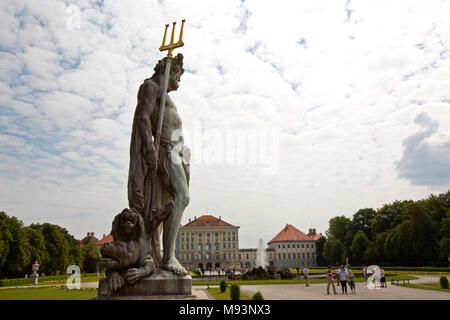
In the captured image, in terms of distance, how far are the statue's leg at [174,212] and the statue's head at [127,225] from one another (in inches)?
25.1

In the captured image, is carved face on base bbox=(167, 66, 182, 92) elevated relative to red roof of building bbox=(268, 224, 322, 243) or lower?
elevated

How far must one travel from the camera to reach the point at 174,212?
243 inches

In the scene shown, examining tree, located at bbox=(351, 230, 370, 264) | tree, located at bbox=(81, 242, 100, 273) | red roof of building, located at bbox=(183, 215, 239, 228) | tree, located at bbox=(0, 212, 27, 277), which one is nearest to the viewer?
tree, located at bbox=(0, 212, 27, 277)

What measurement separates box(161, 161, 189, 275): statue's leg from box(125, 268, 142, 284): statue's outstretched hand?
0.53m

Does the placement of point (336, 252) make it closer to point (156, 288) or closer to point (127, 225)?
point (156, 288)

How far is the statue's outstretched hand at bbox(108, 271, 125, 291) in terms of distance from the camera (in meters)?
5.14

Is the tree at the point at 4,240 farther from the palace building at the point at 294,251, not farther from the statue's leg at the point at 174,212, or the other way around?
the palace building at the point at 294,251

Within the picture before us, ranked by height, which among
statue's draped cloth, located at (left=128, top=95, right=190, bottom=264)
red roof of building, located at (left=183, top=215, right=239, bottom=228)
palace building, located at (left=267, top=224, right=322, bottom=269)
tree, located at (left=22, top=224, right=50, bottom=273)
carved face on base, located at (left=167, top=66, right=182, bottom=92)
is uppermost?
red roof of building, located at (left=183, top=215, right=239, bottom=228)

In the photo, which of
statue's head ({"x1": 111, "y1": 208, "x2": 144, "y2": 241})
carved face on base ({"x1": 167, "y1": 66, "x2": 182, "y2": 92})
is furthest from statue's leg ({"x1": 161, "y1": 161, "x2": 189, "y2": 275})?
carved face on base ({"x1": 167, "y1": 66, "x2": 182, "y2": 92})

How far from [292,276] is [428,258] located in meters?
27.2

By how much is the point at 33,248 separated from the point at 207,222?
68.3m

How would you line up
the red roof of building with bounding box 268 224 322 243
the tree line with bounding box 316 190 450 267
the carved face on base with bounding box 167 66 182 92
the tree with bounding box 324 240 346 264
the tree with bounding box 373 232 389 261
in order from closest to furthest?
the carved face on base with bounding box 167 66 182 92, the tree line with bounding box 316 190 450 267, the tree with bounding box 373 232 389 261, the tree with bounding box 324 240 346 264, the red roof of building with bounding box 268 224 322 243

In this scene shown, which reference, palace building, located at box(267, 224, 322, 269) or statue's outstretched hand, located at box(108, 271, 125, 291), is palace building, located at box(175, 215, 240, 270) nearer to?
palace building, located at box(267, 224, 322, 269)
